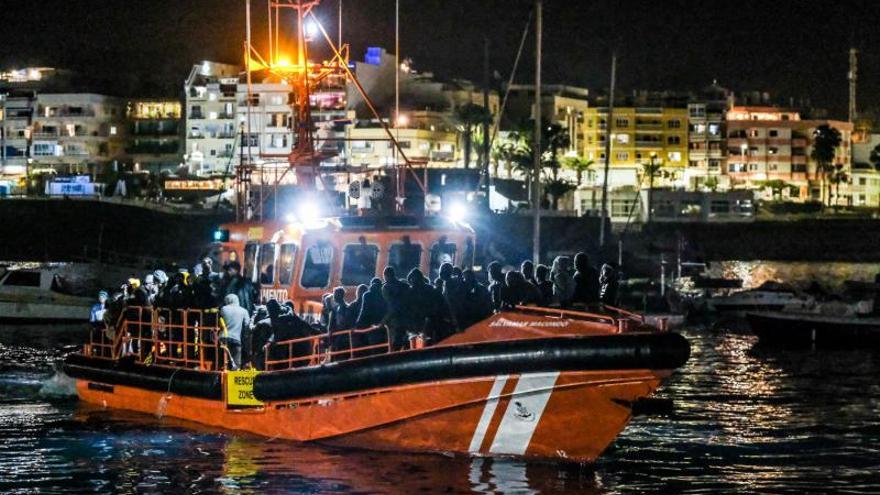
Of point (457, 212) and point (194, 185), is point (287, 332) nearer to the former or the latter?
point (457, 212)

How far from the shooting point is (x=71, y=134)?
108 meters

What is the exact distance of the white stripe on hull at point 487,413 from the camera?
47.9 ft

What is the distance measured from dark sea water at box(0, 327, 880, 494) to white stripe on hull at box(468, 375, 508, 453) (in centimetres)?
23

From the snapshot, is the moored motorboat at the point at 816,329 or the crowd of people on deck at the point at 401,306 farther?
the moored motorboat at the point at 816,329

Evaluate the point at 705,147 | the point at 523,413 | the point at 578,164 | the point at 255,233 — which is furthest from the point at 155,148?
the point at 523,413

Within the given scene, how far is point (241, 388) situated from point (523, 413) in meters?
4.32

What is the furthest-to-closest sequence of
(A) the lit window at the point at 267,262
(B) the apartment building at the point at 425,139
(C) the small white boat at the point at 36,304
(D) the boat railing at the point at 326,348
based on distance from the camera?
(B) the apartment building at the point at 425,139 < (C) the small white boat at the point at 36,304 < (A) the lit window at the point at 267,262 < (D) the boat railing at the point at 326,348

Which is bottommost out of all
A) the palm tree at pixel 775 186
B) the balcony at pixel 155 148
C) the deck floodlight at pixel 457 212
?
the deck floodlight at pixel 457 212

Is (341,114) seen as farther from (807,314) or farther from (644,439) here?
(644,439)

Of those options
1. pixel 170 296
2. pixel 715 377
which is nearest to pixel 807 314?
pixel 715 377

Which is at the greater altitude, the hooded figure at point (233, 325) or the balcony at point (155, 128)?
the balcony at point (155, 128)

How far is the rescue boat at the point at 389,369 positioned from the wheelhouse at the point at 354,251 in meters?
0.02

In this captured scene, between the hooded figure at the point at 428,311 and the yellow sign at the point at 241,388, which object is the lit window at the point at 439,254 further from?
the yellow sign at the point at 241,388

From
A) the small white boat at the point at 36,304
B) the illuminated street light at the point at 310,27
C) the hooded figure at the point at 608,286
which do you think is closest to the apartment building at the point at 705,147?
the small white boat at the point at 36,304
